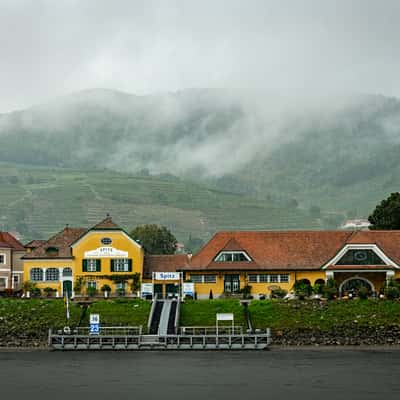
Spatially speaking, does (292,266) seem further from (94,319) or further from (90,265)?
(94,319)

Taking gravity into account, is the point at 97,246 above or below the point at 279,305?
above

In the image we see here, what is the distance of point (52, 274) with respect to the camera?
91.9m

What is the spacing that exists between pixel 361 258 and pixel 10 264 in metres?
40.2

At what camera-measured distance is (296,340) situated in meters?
68.5

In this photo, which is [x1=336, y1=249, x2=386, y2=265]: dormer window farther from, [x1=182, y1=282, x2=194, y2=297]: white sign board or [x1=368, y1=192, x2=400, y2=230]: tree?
[x1=368, y1=192, x2=400, y2=230]: tree

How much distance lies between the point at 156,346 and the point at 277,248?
1097 inches

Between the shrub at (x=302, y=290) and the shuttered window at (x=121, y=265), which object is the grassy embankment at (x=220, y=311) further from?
the shuttered window at (x=121, y=265)

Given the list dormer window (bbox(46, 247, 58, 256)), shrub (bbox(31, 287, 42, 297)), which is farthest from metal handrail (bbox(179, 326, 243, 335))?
dormer window (bbox(46, 247, 58, 256))

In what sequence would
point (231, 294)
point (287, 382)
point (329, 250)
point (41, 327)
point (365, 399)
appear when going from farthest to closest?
point (329, 250) → point (231, 294) → point (41, 327) → point (287, 382) → point (365, 399)

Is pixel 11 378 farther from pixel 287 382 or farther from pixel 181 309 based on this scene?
pixel 181 309

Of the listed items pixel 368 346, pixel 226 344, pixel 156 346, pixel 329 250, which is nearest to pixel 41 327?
pixel 156 346

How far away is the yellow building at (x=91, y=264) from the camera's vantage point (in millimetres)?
91562

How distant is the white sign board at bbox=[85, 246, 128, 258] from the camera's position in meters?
92.2

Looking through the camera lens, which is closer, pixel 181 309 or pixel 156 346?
pixel 156 346
